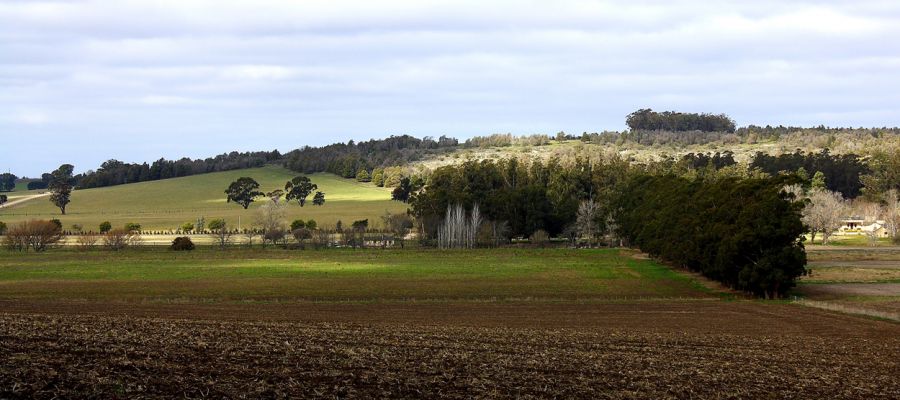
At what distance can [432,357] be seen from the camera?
27812 millimetres

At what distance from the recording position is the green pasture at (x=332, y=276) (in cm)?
5822

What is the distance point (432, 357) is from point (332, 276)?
44.8 metres

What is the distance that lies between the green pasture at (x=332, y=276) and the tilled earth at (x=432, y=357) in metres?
14.2

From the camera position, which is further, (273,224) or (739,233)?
(273,224)

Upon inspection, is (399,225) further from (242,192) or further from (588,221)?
(242,192)

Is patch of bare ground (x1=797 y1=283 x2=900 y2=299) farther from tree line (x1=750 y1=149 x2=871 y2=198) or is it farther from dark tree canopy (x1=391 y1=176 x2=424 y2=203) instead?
tree line (x1=750 y1=149 x2=871 y2=198)

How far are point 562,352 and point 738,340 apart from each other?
886cm

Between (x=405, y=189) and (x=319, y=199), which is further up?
(x=405, y=189)

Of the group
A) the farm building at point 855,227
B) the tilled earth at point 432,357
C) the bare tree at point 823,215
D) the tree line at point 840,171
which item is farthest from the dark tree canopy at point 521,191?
the tilled earth at point 432,357

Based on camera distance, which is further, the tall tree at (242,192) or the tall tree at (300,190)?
the tall tree at (300,190)

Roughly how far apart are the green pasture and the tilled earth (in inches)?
559

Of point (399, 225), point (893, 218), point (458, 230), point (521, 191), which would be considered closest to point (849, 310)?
Result: point (458, 230)

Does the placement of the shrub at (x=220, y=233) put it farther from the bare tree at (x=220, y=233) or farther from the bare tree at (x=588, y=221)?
the bare tree at (x=588, y=221)

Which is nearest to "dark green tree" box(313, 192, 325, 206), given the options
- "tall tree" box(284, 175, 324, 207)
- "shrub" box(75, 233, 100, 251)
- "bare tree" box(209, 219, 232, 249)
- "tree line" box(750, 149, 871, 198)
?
"tall tree" box(284, 175, 324, 207)
